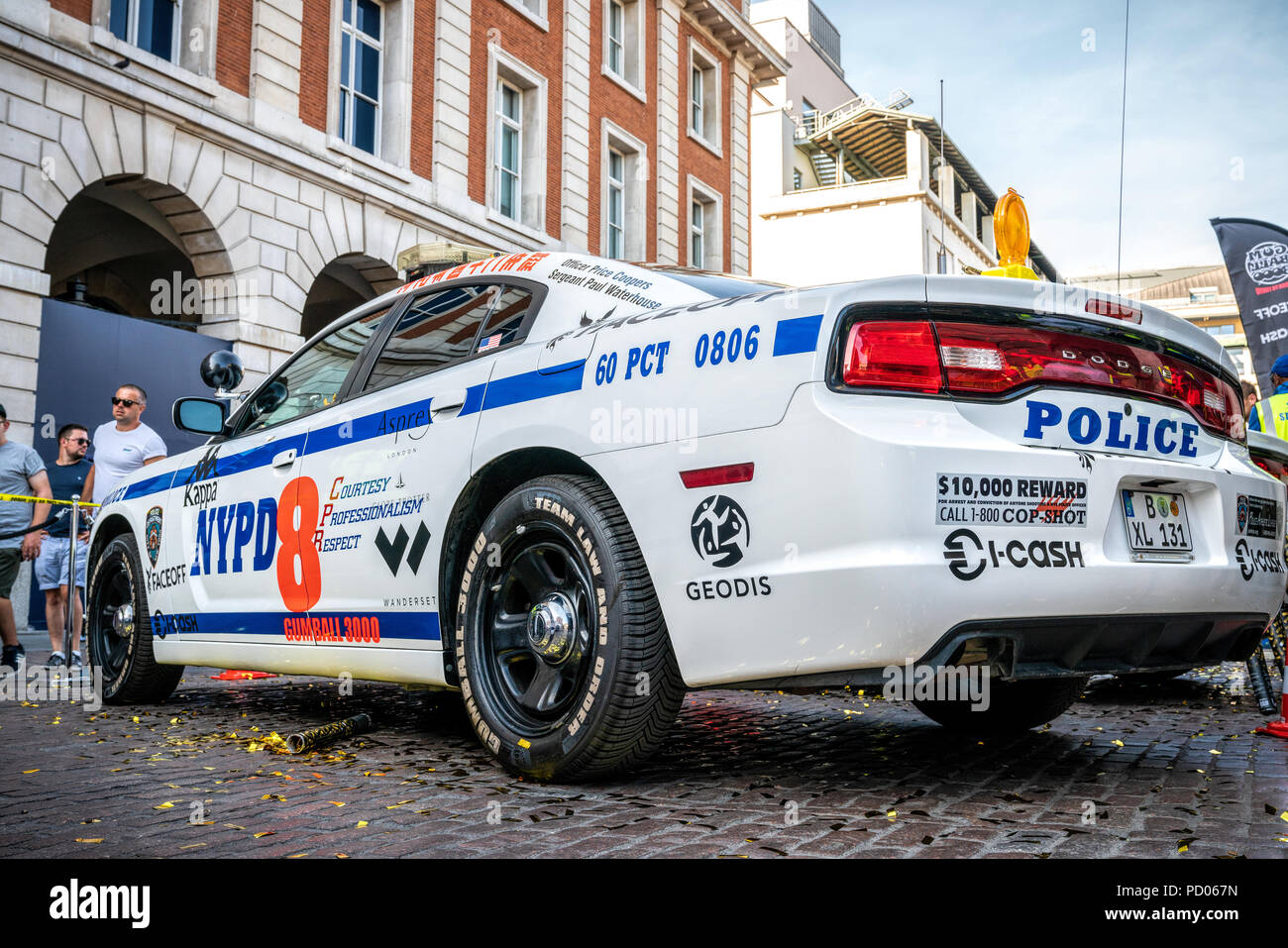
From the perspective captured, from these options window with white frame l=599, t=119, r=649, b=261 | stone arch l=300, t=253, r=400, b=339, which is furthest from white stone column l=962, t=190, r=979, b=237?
stone arch l=300, t=253, r=400, b=339

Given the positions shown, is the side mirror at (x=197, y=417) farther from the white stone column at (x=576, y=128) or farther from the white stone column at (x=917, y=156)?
the white stone column at (x=917, y=156)

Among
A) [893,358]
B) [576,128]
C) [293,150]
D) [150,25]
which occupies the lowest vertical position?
[893,358]

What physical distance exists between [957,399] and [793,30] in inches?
1971

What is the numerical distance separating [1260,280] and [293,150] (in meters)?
11.8

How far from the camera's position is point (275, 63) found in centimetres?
1501

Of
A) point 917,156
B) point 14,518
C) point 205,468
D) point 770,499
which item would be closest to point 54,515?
point 14,518

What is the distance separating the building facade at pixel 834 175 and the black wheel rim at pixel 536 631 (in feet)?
136

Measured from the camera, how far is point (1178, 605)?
2.92 m

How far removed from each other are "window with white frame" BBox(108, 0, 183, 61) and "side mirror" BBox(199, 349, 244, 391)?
28.8 ft

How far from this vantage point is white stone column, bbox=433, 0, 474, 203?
17797mm

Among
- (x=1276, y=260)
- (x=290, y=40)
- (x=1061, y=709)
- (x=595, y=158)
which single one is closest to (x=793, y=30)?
(x=595, y=158)

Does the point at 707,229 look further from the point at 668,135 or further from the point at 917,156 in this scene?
the point at 917,156

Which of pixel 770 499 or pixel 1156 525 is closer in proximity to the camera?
pixel 770 499

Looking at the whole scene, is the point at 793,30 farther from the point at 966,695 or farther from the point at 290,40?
the point at 966,695
